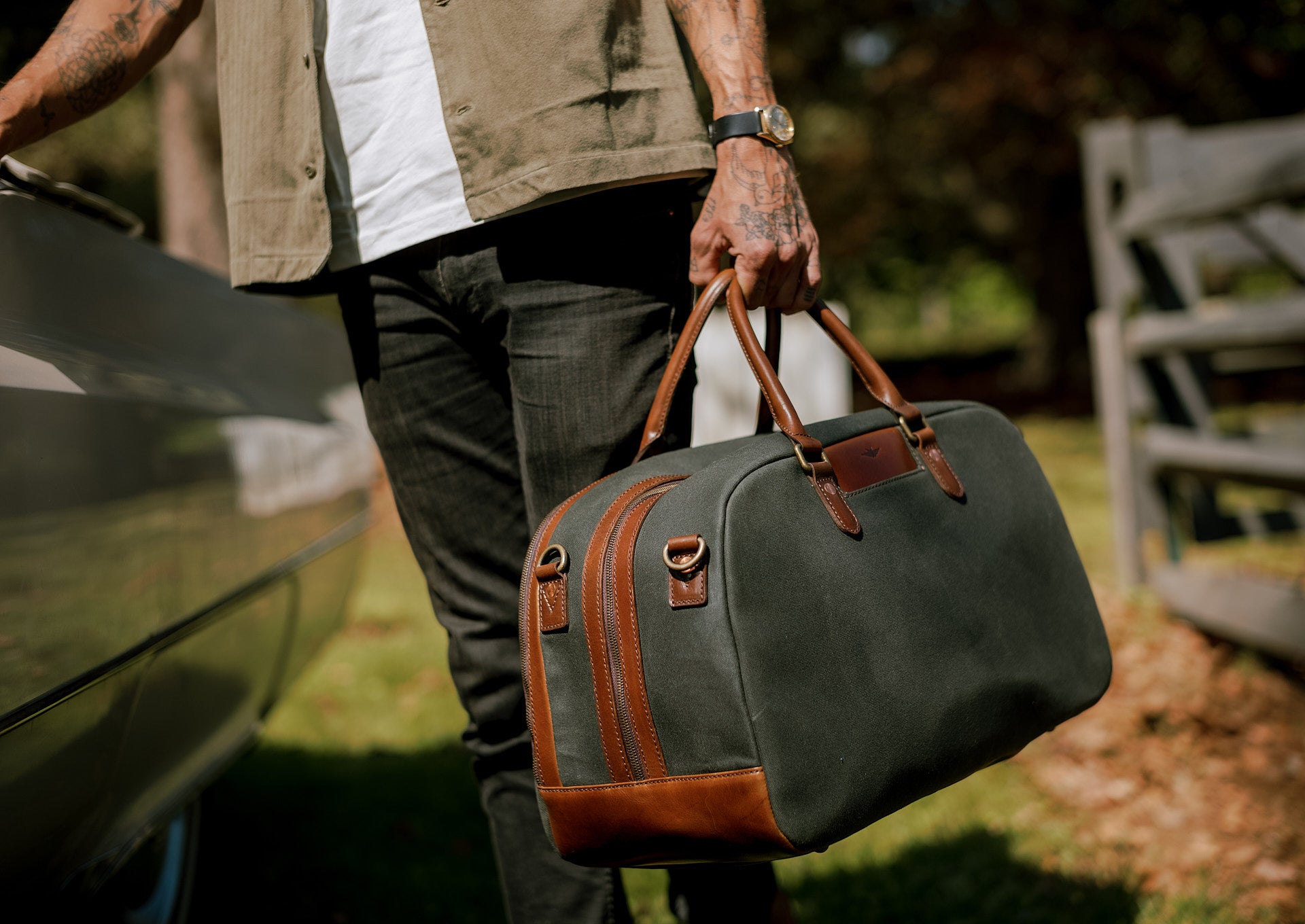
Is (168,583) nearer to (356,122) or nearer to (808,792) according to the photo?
(356,122)

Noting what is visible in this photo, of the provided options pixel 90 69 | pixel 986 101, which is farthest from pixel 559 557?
pixel 986 101

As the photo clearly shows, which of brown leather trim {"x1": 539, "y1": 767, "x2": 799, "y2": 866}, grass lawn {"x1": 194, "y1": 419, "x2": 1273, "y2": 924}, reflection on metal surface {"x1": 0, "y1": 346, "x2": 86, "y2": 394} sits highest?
reflection on metal surface {"x1": 0, "y1": 346, "x2": 86, "y2": 394}

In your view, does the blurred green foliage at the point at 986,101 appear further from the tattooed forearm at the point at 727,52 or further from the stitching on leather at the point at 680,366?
the stitching on leather at the point at 680,366

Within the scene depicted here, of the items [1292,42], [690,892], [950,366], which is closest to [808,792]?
[690,892]

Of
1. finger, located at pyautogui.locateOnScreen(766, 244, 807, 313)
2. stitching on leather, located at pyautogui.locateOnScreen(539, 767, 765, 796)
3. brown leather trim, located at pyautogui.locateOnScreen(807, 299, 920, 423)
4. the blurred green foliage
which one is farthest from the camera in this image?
the blurred green foliage

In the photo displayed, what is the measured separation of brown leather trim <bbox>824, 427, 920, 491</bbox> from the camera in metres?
1.29

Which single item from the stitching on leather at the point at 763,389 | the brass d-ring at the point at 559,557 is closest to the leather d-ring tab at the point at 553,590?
the brass d-ring at the point at 559,557

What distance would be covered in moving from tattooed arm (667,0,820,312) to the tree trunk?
6221 mm

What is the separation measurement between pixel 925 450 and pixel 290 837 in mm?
2105

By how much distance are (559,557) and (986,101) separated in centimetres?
1003

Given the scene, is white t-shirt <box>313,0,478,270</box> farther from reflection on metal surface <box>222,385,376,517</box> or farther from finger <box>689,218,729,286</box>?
reflection on metal surface <box>222,385,376,517</box>

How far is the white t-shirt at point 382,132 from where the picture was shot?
1369 millimetres

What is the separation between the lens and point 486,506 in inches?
60.1

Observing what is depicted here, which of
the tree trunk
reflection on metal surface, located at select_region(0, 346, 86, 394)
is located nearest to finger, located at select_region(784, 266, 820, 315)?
reflection on metal surface, located at select_region(0, 346, 86, 394)
